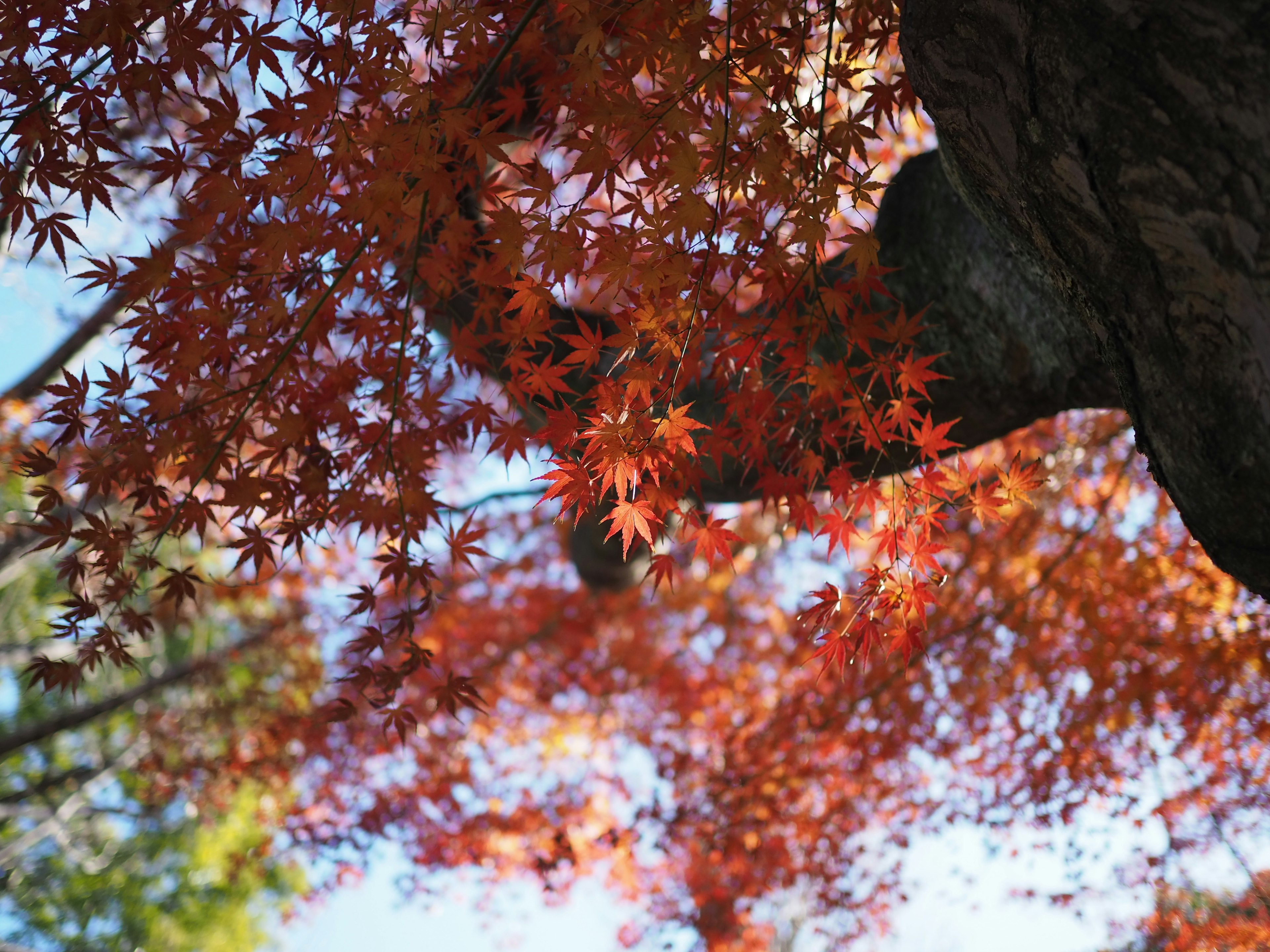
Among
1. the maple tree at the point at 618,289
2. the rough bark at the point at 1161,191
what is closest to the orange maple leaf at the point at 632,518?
the maple tree at the point at 618,289

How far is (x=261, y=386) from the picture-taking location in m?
2.44

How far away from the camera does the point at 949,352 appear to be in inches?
121

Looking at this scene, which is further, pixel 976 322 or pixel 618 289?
pixel 976 322

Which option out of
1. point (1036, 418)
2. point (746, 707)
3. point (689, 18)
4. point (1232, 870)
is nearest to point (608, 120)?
point (689, 18)

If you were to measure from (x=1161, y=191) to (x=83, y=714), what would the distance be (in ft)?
25.2

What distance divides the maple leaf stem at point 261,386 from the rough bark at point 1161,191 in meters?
1.70

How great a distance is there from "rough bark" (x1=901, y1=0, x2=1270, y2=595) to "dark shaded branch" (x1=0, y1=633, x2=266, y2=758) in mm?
7267

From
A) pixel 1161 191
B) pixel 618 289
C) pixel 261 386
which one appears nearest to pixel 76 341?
pixel 261 386

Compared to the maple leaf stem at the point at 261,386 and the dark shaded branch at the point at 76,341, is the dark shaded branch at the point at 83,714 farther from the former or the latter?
the maple leaf stem at the point at 261,386

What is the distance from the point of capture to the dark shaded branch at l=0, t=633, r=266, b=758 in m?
5.98

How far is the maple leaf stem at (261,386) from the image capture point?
7.75 feet

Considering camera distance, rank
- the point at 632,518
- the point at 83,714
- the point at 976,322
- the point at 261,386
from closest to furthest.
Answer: the point at 632,518
the point at 261,386
the point at 976,322
the point at 83,714

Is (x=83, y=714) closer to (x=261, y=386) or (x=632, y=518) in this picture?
(x=261, y=386)

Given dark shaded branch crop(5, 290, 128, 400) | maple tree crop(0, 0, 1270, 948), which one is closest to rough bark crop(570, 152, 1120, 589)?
maple tree crop(0, 0, 1270, 948)
